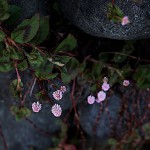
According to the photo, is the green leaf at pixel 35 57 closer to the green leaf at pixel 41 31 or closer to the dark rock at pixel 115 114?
the green leaf at pixel 41 31

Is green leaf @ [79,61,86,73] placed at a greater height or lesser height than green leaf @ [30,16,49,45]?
lesser

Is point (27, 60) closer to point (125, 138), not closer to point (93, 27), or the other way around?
point (93, 27)

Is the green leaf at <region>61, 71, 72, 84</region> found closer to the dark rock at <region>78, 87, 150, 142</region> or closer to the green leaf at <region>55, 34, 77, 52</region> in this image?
the green leaf at <region>55, 34, 77, 52</region>

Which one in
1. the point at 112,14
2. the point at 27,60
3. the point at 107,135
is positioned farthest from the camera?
the point at 107,135

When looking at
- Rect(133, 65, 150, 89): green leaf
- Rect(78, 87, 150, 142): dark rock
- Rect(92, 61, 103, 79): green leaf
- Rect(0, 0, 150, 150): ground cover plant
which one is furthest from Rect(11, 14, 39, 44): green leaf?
Rect(78, 87, 150, 142): dark rock

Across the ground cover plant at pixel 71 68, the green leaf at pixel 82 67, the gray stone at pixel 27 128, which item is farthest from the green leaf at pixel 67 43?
the gray stone at pixel 27 128

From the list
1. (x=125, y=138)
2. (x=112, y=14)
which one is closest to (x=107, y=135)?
(x=125, y=138)

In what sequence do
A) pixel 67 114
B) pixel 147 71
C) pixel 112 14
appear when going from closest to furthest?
pixel 112 14
pixel 147 71
pixel 67 114
